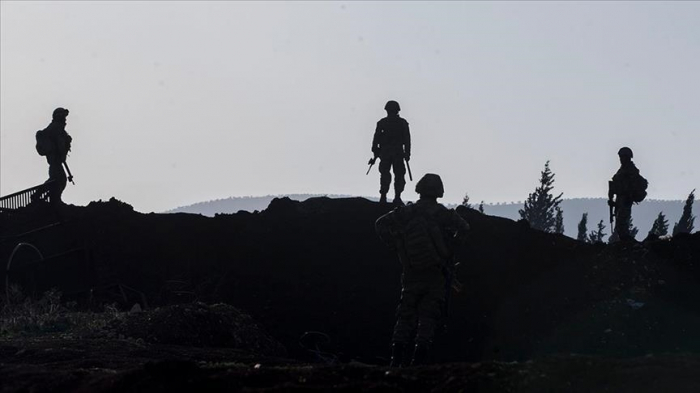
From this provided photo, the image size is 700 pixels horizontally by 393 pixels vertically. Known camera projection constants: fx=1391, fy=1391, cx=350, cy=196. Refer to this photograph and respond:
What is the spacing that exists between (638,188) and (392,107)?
14.3ft

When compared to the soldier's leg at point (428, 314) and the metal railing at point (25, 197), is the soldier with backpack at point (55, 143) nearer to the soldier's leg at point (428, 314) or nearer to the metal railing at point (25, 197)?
the metal railing at point (25, 197)

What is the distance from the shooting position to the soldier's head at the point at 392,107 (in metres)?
23.8

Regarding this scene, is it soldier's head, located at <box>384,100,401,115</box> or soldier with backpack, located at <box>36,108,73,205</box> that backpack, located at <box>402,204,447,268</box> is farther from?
soldier with backpack, located at <box>36,108,73,205</box>

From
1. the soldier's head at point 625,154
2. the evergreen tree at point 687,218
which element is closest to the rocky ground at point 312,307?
the soldier's head at point 625,154

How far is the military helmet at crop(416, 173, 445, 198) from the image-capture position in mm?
14641

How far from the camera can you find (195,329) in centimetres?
1727

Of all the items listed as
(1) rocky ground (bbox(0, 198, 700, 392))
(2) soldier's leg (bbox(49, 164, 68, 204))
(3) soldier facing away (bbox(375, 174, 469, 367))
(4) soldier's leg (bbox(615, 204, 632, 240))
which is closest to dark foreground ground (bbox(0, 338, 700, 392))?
(1) rocky ground (bbox(0, 198, 700, 392))

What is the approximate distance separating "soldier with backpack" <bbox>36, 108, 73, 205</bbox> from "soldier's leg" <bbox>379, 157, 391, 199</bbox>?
5.57 meters

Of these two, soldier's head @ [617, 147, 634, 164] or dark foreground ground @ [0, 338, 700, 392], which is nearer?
dark foreground ground @ [0, 338, 700, 392]

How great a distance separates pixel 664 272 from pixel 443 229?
22.8 feet

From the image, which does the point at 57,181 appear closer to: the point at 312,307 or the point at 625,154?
the point at 312,307

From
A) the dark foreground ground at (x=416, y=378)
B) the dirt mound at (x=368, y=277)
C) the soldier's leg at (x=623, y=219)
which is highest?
the soldier's leg at (x=623, y=219)

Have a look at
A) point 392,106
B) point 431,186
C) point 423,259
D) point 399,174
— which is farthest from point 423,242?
point 399,174

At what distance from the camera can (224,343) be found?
684 inches
